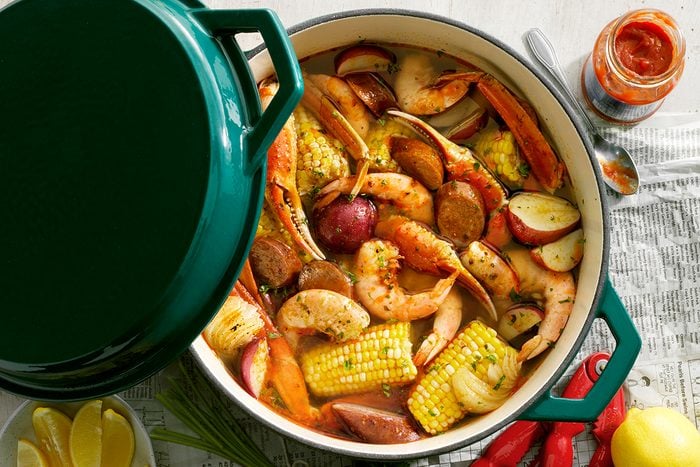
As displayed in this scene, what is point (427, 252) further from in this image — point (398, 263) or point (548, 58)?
point (548, 58)

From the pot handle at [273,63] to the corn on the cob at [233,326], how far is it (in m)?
0.49

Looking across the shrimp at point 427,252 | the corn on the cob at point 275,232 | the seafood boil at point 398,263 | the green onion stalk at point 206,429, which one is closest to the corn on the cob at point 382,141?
the seafood boil at point 398,263

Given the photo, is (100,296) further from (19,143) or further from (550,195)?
(550,195)

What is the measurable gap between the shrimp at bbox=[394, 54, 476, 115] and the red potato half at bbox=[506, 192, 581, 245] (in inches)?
10.2

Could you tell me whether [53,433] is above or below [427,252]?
below

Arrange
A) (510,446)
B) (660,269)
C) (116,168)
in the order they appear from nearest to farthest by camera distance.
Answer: (116,168) < (510,446) < (660,269)

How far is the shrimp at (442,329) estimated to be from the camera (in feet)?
5.06

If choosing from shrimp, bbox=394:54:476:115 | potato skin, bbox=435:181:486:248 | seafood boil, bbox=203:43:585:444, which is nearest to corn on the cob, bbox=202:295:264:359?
seafood boil, bbox=203:43:585:444

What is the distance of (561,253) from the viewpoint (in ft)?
5.12

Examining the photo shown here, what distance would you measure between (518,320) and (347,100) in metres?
0.60

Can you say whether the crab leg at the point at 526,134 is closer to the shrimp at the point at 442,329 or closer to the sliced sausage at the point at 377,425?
the shrimp at the point at 442,329

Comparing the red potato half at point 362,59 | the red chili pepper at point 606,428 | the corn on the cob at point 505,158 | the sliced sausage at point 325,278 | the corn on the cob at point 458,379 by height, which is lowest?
the red chili pepper at point 606,428

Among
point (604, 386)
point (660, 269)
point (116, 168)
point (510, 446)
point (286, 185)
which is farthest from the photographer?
point (660, 269)

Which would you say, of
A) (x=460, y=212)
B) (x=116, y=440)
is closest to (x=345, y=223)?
(x=460, y=212)
